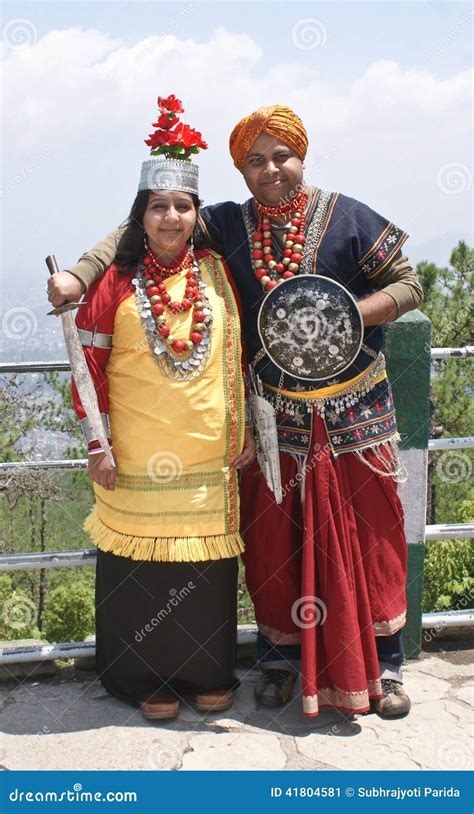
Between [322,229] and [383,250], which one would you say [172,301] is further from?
[383,250]

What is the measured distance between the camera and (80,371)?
2674 millimetres

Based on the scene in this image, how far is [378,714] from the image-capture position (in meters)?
2.95

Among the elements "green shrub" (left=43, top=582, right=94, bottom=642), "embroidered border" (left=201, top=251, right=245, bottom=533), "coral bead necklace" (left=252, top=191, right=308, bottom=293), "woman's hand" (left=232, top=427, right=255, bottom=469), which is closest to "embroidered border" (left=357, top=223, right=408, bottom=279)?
"coral bead necklace" (left=252, top=191, right=308, bottom=293)

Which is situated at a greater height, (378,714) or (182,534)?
(182,534)

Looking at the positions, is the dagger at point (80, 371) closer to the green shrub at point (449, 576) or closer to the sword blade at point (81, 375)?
the sword blade at point (81, 375)

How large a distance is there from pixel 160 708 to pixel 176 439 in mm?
946

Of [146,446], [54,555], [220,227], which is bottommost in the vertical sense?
[54,555]

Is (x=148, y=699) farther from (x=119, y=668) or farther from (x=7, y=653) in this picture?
(x=7, y=653)

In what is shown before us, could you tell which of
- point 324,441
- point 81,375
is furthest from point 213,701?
point 81,375

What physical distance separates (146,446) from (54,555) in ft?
2.36

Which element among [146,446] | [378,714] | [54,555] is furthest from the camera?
[54,555]

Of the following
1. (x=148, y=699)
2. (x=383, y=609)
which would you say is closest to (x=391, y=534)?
(x=383, y=609)

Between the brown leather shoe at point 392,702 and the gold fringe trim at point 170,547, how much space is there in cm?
75

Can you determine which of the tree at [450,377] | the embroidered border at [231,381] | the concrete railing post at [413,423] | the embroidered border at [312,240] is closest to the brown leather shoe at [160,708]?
the embroidered border at [231,381]
